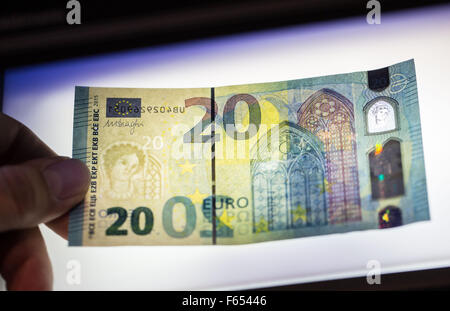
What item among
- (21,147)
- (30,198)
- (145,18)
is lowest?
(30,198)

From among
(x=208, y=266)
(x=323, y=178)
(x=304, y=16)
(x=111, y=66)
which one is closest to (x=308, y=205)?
(x=323, y=178)

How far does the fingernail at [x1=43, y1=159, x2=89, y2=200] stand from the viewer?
0.64 metres

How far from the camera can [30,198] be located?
61 centimetres

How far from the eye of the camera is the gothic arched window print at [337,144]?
69 centimetres

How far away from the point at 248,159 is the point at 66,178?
29cm

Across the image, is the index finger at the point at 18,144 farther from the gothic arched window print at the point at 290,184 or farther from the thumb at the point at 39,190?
the gothic arched window print at the point at 290,184

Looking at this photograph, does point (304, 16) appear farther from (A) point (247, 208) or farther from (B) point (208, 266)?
(B) point (208, 266)

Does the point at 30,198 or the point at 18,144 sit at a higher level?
the point at 18,144

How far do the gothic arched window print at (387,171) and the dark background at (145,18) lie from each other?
239 millimetres

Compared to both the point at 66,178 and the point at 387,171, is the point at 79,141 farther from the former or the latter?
the point at 387,171

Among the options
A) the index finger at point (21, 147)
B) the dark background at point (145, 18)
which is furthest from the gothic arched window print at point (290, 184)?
the index finger at point (21, 147)

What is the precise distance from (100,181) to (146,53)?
243 mm

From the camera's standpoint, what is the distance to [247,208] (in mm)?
705

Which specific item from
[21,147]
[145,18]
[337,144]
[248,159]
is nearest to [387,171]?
[337,144]
